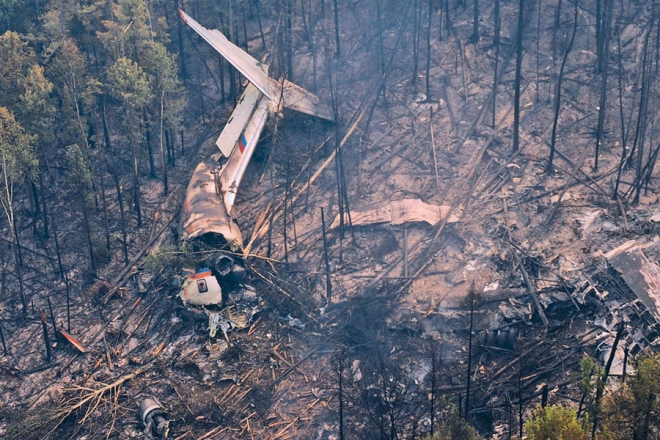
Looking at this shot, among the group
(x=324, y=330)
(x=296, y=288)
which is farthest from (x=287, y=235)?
(x=324, y=330)

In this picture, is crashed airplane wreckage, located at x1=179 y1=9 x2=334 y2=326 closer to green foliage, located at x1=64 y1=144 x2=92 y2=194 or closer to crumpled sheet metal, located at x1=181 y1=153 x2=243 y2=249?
crumpled sheet metal, located at x1=181 y1=153 x2=243 y2=249

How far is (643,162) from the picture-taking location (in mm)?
34219

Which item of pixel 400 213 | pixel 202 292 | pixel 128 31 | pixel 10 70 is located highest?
pixel 128 31

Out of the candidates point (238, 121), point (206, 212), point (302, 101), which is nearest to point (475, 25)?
point (302, 101)

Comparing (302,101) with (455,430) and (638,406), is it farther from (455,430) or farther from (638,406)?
(638,406)

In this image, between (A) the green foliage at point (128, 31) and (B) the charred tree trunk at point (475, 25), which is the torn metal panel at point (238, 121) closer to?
(A) the green foliage at point (128, 31)

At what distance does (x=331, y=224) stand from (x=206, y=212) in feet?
19.5

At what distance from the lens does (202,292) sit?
30.4 metres

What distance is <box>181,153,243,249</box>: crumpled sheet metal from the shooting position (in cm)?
3206

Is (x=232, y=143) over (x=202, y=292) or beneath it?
over

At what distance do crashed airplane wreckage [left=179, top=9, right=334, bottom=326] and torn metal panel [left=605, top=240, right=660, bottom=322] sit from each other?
14.9 meters

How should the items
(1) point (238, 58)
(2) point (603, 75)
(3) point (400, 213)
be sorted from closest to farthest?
(3) point (400, 213) → (2) point (603, 75) → (1) point (238, 58)

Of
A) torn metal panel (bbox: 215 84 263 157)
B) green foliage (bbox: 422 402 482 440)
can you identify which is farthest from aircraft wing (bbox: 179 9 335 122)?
green foliage (bbox: 422 402 482 440)

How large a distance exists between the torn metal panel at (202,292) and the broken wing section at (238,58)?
10.3 meters
